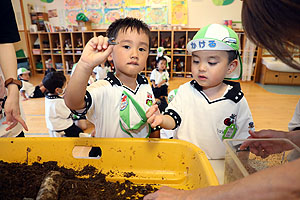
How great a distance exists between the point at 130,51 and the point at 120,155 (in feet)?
1.47

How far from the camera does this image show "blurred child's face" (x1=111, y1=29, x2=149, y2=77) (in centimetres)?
92

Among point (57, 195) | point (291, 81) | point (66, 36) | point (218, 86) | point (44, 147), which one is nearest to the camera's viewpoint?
point (57, 195)

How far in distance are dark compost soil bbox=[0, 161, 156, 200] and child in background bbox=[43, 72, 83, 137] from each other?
1.37 m

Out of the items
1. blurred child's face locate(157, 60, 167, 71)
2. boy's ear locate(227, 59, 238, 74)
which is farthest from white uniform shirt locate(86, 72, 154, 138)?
blurred child's face locate(157, 60, 167, 71)

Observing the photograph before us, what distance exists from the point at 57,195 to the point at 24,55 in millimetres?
6283

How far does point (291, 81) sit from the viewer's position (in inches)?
181

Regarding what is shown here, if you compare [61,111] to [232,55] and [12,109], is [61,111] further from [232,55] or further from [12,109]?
[232,55]

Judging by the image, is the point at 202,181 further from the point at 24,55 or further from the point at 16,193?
the point at 24,55

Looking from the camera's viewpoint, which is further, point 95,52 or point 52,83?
point 52,83

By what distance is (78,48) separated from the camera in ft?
18.2

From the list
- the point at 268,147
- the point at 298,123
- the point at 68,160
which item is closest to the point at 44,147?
the point at 68,160

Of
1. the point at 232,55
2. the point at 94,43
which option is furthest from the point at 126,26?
the point at 232,55

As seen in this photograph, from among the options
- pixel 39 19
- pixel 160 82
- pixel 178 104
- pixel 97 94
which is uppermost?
pixel 39 19

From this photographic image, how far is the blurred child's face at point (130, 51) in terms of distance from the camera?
923 millimetres
